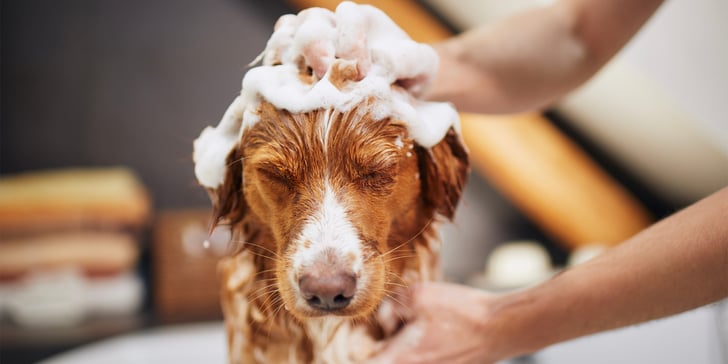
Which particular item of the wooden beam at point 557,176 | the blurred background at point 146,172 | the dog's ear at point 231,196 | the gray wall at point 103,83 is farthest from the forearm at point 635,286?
the gray wall at point 103,83

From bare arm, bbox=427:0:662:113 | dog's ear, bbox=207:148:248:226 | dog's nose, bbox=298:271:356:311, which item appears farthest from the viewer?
bare arm, bbox=427:0:662:113

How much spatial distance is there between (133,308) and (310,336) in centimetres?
159

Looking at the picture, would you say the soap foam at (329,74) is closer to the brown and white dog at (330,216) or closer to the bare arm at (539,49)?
the brown and white dog at (330,216)

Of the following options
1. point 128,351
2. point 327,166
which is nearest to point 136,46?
point 128,351

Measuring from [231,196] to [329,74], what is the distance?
215mm

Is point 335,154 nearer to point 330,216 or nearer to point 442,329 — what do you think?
point 330,216

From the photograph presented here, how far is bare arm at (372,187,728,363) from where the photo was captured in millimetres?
736

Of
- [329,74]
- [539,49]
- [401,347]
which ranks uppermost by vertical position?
[539,49]

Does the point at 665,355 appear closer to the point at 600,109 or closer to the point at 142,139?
the point at 600,109

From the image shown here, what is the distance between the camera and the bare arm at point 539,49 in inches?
39.2

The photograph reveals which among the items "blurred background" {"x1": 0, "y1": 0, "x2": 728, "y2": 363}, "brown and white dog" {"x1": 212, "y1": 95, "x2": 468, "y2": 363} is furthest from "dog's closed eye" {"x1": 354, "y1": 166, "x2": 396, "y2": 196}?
"blurred background" {"x1": 0, "y1": 0, "x2": 728, "y2": 363}

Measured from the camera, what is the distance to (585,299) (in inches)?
31.6

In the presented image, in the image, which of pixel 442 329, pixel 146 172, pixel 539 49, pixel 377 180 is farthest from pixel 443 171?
pixel 146 172

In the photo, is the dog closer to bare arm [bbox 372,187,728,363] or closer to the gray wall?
bare arm [bbox 372,187,728,363]
